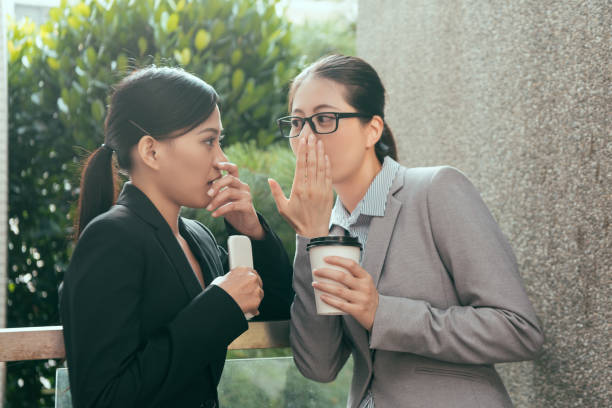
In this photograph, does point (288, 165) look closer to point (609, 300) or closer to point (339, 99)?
point (339, 99)

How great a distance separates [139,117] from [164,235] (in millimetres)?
387

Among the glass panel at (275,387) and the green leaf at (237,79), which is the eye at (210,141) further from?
the green leaf at (237,79)

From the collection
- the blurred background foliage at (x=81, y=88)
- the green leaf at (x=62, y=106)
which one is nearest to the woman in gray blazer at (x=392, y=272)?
the blurred background foliage at (x=81, y=88)

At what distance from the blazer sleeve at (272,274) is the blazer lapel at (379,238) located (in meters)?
0.38

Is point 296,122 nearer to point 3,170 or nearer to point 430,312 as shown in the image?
point 430,312

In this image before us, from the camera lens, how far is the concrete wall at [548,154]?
2.21 m

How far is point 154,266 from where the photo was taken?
5.80 ft

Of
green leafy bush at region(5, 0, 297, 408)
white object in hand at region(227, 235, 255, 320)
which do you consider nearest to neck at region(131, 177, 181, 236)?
white object in hand at region(227, 235, 255, 320)

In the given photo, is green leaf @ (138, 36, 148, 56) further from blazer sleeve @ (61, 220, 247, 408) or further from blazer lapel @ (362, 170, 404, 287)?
blazer sleeve @ (61, 220, 247, 408)

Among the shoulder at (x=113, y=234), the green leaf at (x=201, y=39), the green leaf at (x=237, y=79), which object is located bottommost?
the shoulder at (x=113, y=234)

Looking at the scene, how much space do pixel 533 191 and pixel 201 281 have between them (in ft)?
Answer: 5.14

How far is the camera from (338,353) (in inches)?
85.1

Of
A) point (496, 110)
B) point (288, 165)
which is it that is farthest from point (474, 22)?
point (288, 165)

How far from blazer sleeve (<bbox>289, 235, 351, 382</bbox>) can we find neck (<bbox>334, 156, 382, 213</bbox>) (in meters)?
0.31
